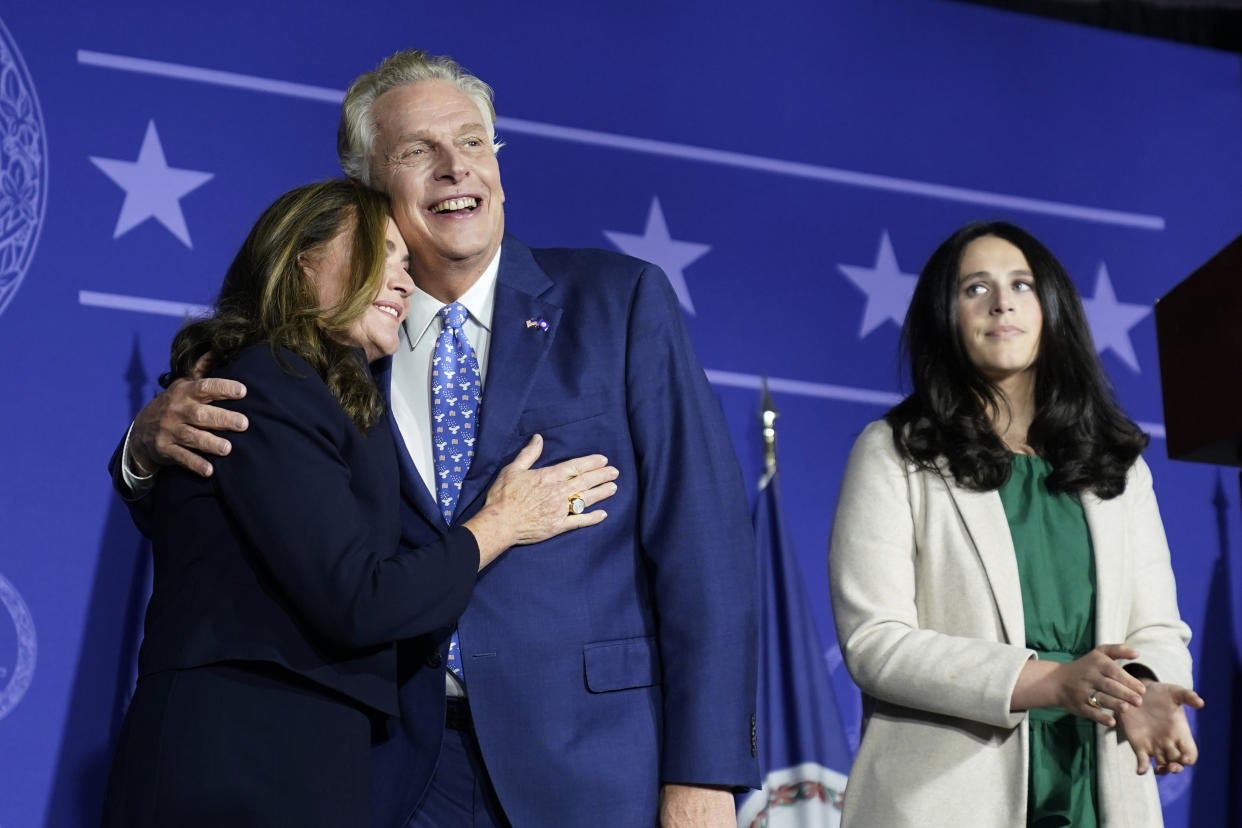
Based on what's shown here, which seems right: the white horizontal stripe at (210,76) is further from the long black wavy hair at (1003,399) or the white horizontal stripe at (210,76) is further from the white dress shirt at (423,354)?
the long black wavy hair at (1003,399)

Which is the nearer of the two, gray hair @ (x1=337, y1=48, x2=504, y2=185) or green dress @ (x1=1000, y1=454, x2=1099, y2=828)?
green dress @ (x1=1000, y1=454, x2=1099, y2=828)

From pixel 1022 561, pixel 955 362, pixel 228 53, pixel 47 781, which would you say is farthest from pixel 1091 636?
pixel 228 53

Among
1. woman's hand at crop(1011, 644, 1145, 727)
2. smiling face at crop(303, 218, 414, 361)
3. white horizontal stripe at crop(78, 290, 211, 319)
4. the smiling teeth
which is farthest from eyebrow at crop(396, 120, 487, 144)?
woman's hand at crop(1011, 644, 1145, 727)

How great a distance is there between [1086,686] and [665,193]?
207cm

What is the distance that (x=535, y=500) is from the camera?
216cm

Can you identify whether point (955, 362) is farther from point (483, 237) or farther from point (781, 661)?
point (781, 661)

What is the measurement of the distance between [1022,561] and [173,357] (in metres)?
1.32

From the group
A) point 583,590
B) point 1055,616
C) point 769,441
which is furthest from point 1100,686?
point 769,441

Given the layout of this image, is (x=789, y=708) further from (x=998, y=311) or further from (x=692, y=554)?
(x=692, y=554)

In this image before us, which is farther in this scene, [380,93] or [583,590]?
[380,93]

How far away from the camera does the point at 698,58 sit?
4074 mm

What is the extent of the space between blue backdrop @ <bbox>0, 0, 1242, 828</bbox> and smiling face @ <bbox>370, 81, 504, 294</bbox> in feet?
3.66

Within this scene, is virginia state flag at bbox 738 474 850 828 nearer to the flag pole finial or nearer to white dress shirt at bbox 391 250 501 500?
the flag pole finial

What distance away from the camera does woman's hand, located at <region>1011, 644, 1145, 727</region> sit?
7.05ft
